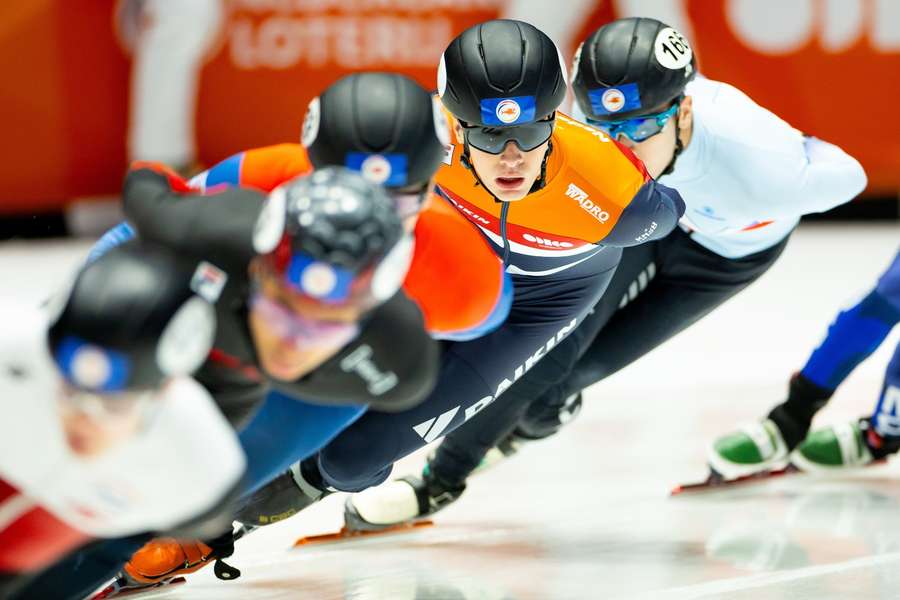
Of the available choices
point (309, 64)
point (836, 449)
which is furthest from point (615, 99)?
point (309, 64)

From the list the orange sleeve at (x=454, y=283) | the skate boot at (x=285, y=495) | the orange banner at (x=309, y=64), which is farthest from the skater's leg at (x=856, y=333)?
the orange banner at (x=309, y=64)

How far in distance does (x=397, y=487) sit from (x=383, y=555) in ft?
1.17

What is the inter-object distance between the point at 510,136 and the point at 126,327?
1723 millimetres

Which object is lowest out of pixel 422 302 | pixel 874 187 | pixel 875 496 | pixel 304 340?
pixel 874 187

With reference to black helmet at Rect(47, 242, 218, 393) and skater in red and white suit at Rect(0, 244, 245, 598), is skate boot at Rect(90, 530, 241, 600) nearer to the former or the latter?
skater in red and white suit at Rect(0, 244, 245, 598)

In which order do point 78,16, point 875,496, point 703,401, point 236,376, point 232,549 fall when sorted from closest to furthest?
point 236,376
point 232,549
point 875,496
point 703,401
point 78,16

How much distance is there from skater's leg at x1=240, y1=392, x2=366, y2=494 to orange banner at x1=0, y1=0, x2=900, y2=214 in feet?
22.9

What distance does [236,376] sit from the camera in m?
3.15

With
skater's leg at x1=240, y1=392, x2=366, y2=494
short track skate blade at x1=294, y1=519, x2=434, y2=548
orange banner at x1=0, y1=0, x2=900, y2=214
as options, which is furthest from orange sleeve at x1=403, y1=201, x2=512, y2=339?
orange banner at x1=0, y1=0, x2=900, y2=214

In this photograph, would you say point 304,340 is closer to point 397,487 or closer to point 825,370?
point 397,487

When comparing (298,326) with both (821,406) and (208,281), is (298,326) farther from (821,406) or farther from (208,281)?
(821,406)

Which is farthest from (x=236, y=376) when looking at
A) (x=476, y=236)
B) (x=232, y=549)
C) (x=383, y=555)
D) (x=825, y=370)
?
(x=825, y=370)

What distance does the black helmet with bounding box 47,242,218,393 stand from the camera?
2.56m

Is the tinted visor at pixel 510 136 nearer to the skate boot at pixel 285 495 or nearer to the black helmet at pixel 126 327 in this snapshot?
the skate boot at pixel 285 495
